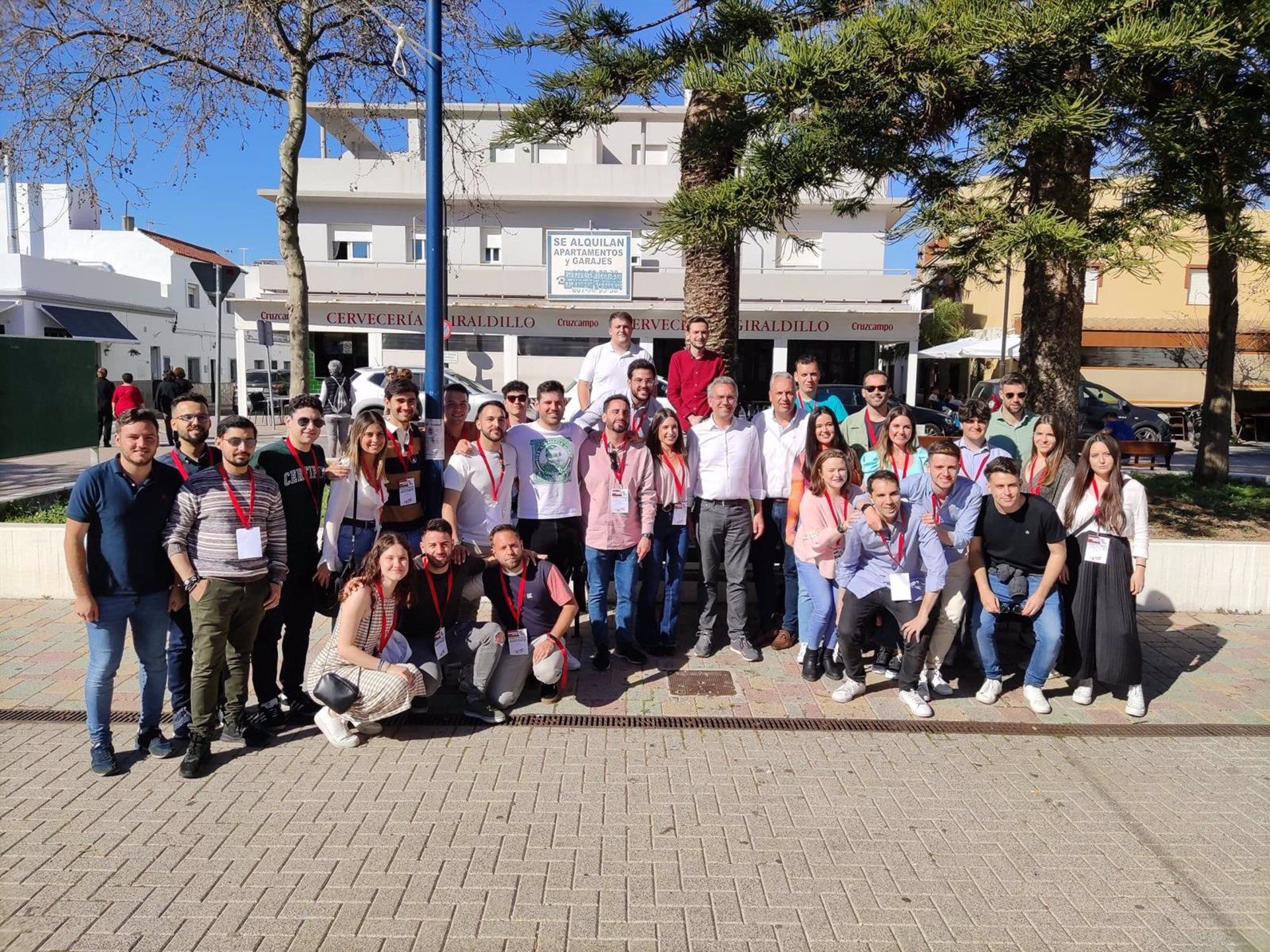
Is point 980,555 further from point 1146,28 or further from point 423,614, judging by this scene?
point 423,614

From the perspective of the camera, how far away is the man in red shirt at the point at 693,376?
695cm

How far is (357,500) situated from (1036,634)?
4106 mm

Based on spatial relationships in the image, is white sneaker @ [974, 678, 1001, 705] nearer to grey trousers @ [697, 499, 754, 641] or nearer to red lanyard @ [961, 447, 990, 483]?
red lanyard @ [961, 447, 990, 483]

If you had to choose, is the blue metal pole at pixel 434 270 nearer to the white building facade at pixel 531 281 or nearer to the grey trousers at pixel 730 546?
the grey trousers at pixel 730 546

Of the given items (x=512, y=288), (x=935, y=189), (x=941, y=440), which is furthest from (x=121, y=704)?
(x=512, y=288)

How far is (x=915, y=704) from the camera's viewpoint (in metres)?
5.11

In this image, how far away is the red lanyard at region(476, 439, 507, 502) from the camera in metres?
5.52

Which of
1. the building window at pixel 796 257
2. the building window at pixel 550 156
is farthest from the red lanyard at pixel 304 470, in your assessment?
the building window at pixel 550 156

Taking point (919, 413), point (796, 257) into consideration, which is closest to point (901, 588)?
point (919, 413)

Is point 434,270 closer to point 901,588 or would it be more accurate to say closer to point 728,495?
point 728,495

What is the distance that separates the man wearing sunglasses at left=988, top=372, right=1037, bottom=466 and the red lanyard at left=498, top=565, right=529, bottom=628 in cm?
356

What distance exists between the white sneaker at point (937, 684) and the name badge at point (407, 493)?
3373 millimetres

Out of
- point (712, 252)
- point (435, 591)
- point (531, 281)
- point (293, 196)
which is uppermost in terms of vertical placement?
point (531, 281)

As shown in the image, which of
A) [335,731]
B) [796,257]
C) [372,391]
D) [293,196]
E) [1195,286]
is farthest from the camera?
[1195,286]
